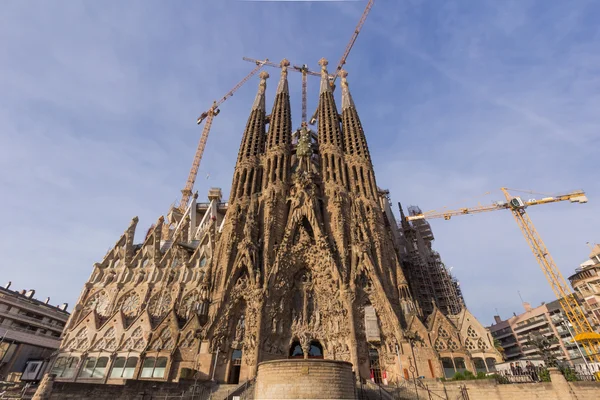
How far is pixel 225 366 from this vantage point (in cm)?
2520

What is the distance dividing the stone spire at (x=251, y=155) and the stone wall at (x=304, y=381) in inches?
907

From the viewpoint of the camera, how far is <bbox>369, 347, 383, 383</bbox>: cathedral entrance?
2513 centimetres

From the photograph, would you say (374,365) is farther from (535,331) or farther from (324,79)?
(535,331)

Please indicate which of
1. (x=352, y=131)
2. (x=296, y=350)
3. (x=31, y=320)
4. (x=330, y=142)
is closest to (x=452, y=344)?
(x=296, y=350)

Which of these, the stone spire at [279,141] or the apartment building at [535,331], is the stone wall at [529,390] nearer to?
the stone spire at [279,141]

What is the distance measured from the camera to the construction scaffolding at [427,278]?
40000 millimetres

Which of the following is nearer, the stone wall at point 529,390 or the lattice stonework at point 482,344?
the stone wall at point 529,390

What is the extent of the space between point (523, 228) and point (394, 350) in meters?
42.4

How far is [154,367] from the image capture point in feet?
82.6

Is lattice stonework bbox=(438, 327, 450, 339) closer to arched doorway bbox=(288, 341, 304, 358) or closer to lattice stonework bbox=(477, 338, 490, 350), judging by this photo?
lattice stonework bbox=(477, 338, 490, 350)

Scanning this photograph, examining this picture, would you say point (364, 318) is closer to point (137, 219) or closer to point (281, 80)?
point (137, 219)

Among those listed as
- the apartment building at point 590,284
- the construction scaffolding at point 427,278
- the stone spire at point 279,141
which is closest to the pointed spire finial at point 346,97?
the stone spire at point 279,141

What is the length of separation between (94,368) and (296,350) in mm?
17750

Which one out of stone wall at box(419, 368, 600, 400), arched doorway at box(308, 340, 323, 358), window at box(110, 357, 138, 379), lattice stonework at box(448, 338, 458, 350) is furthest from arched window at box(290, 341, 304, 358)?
window at box(110, 357, 138, 379)
